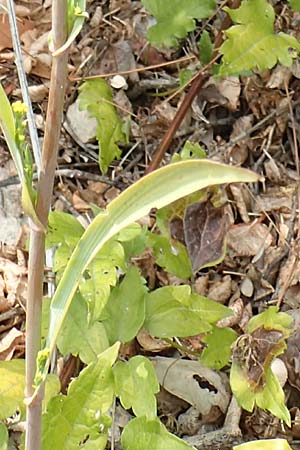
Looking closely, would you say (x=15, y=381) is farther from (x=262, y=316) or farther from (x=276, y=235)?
(x=276, y=235)

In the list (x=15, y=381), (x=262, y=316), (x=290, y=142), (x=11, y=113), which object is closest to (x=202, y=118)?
(x=290, y=142)

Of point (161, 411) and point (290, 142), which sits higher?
point (290, 142)

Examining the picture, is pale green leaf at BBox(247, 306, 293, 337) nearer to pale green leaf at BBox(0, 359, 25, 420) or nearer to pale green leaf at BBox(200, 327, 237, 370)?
pale green leaf at BBox(200, 327, 237, 370)

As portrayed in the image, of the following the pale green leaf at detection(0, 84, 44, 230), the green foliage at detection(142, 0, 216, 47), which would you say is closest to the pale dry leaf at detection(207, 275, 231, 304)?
the green foliage at detection(142, 0, 216, 47)

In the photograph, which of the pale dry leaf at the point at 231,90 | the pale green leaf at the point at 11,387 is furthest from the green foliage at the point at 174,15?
the pale green leaf at the point at 11,387

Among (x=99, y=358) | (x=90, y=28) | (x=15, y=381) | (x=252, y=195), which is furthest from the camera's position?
(x=90, y=28)

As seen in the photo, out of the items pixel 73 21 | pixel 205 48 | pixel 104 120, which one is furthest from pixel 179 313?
pixel 73 21
